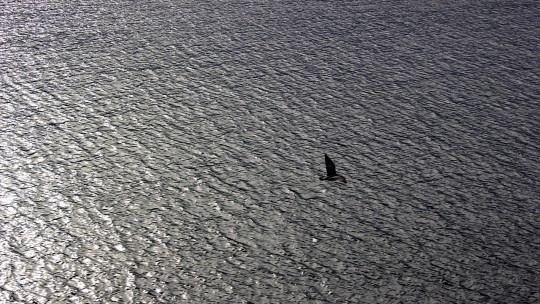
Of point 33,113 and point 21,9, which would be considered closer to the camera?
point 33,113

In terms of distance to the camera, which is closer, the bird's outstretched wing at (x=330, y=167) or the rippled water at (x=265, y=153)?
the rippled water at (x=265, y=153)

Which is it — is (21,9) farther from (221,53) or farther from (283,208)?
(283,208)

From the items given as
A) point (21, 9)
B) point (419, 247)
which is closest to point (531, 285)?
point (419, 247)

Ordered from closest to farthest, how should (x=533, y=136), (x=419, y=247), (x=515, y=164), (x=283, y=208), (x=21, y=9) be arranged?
(x=419, y=247) < (x=283, y=208) < (x=515, y=164) < (x=533, y=136) < (x=21, y=9)

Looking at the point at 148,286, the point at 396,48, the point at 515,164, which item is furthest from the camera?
the point at 396,48

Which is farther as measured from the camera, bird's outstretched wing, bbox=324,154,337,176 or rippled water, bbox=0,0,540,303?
bird's outstretched wing, bbox=324,154,337,176

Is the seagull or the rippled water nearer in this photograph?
→ the rippled water

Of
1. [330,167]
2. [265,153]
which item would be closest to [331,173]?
[330,167]

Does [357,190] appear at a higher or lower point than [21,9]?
lower
